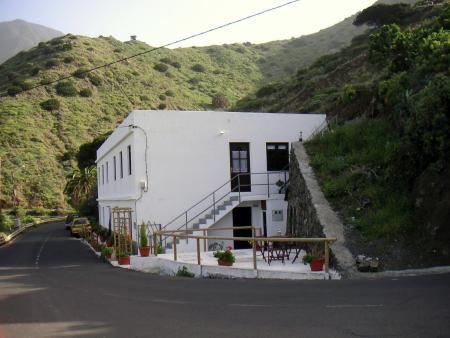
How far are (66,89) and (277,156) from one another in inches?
2238

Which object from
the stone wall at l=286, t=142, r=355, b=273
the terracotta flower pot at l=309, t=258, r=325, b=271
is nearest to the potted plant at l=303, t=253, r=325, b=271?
the terracotta flower pot at l=309, t=258, r=325, b=271

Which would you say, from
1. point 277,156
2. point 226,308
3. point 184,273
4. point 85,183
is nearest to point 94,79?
point 85,183

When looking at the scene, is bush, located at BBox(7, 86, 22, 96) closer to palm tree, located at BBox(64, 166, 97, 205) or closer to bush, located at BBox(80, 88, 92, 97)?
bush, located at BBox(80, 88, 92, 97)

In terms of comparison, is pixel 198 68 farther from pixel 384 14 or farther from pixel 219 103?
pixel 384 14

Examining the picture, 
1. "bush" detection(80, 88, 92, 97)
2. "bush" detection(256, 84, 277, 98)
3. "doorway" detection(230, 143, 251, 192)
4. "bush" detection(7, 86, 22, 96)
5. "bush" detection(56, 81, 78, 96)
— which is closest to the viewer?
"doorway" detection(230, 143, 251, 192)

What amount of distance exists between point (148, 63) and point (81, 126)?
981 inches

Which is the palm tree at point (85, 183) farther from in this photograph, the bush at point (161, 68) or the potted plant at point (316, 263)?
the potted plant at point (316, 263)

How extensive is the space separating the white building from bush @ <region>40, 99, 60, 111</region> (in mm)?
→ 48818

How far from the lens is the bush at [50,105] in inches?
2741

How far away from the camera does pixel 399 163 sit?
16.4 metres

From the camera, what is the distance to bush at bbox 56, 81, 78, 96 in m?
73.6

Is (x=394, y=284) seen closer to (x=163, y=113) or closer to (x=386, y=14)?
(x=163, y=113)

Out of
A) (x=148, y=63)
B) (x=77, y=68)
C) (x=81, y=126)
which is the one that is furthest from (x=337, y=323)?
(x=148, y=63)

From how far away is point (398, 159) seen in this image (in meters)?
16.5
